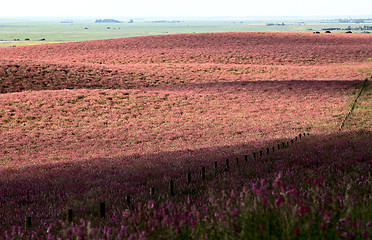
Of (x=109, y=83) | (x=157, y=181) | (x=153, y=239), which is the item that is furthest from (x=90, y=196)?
(x=109, y=83)

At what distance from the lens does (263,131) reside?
79.9 feet

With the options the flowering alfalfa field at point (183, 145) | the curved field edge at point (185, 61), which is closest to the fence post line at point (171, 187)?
the flowering alfalfa field at point (183, 145)

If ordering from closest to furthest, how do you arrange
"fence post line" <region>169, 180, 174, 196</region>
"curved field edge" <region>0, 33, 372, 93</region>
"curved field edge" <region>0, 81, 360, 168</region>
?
"fence post line" <region>169, 180, 174, 196</region>
"curved field edge" <region>0, 81, 360, 168</region>
"curved field edge" <region>0, 33, 372, 93</region>

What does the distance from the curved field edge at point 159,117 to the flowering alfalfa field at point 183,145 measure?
0.46 feet

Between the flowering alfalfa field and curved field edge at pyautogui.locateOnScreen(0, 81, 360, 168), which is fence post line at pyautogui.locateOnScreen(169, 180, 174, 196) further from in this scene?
curved field edge at pyautogui.locateOnScreen(0, 81, 360, 168)

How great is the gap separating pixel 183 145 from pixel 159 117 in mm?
8531

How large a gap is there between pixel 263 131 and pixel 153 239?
20.4 meters

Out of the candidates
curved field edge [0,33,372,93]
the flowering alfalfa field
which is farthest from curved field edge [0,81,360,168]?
curved field edge [0,33,372,93]

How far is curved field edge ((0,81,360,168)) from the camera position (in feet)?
73.4

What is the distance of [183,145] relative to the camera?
2203cm

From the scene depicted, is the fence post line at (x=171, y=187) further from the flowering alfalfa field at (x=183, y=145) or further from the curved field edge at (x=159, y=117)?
the curved field edge at (x=159, y=117)

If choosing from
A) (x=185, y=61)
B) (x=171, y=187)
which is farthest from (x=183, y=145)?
(x=185, y=61)

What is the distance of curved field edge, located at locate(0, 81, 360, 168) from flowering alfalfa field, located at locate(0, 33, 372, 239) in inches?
5.5

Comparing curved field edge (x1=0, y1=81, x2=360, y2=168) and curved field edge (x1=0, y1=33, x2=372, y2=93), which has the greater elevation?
curved field edge (x1=0, y1=33, x2=372, y2=93)
